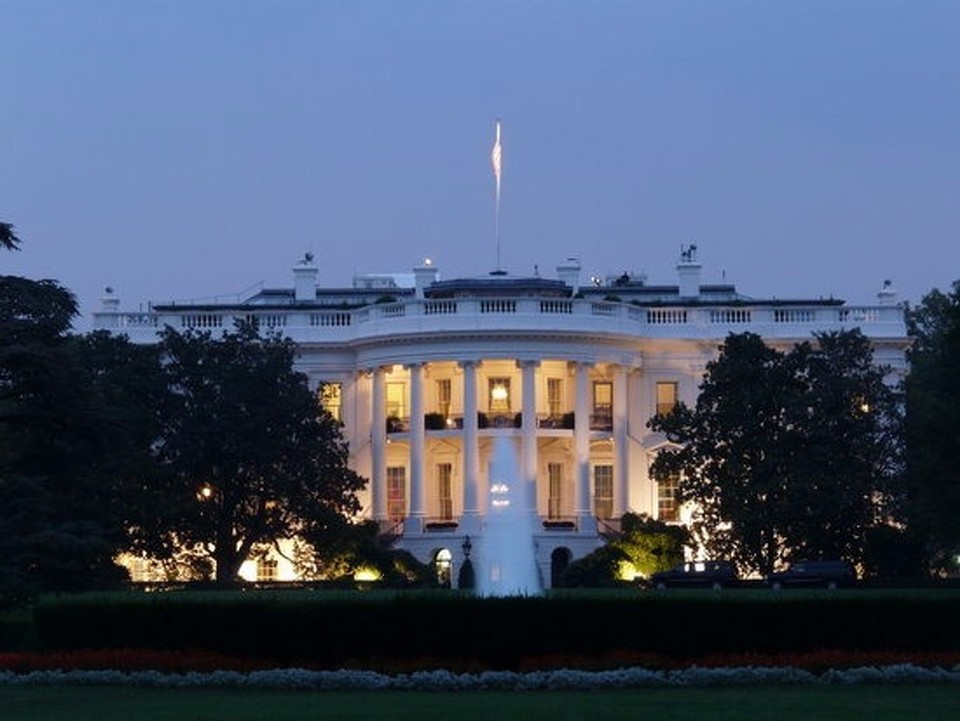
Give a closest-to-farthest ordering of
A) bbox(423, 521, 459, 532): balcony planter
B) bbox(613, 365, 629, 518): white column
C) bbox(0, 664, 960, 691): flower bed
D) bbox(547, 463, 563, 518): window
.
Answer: bbox(0, 664, 960, 691): flower bed, bbox(423, 521, 459, 532): balcony planter, bbox(613, 365, 629, 518): white column, bbox(547, 463, 563, 518): window

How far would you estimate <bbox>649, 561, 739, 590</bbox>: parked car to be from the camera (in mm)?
81375

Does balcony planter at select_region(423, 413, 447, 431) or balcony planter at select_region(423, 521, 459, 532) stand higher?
balcony planter at select_region(423, 413, 447, 431)

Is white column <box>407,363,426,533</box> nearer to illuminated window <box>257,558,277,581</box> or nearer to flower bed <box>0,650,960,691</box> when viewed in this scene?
illuminated window <box>257,558,277,581</box>

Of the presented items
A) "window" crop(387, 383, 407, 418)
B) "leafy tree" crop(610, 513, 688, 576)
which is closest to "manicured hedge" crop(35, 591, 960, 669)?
"leafy tree" crop(610, 513, 688, 576)

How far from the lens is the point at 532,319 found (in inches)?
3883

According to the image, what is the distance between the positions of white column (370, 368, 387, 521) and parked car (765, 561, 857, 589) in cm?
2275

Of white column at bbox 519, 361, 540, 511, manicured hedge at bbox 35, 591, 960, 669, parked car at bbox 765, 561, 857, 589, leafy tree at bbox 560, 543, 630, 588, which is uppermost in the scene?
white column at bbox 519, 361, 540, 511

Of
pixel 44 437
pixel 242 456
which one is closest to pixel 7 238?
pixel 44 437

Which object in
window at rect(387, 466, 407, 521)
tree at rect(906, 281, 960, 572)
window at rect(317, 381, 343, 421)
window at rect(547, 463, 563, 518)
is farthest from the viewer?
window at rect(317, 381, 343, 421)

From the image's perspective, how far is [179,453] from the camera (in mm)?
83312

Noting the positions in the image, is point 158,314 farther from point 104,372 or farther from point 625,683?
point 625,683

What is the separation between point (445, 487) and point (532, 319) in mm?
7678

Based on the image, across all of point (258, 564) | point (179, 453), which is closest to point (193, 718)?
point (179, 453)

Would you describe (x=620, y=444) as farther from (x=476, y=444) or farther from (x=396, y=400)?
(x=396, y=400)
